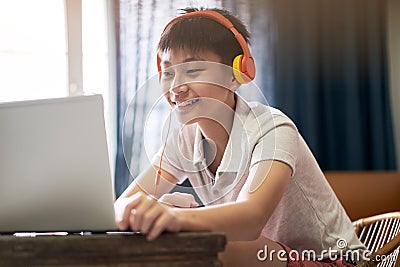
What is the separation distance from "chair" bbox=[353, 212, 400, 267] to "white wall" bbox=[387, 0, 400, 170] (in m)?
1.88

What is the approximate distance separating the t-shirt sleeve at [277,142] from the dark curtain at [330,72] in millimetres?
2088

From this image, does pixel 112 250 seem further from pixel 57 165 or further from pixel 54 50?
pixel 54 50

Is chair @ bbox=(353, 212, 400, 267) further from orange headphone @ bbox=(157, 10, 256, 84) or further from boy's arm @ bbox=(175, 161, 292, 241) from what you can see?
orange headphone @ bbox=(157, 10, 256, 84)

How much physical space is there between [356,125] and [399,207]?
57 centimetres

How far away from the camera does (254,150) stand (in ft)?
4.02

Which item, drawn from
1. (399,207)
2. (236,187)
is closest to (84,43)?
(399,207)

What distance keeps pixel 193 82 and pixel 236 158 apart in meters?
0.18

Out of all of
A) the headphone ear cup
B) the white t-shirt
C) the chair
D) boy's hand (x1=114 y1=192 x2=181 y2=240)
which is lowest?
the chair

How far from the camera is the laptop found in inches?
33.1

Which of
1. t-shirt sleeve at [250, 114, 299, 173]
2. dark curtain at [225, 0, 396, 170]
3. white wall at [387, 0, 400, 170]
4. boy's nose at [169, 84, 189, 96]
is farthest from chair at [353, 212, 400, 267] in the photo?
white wall at [387, 0, 400, 170]

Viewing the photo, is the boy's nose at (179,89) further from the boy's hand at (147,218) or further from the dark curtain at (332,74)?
the dark curtain at (332,74)

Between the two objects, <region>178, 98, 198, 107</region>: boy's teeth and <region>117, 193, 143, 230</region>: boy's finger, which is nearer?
<region>117, 193, 143, 230</region>: boy's finger

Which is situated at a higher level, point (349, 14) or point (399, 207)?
point (349, 14)

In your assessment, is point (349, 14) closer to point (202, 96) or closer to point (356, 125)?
point (356, 125)
